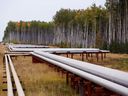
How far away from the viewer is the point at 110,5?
195 feet

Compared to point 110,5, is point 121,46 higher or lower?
lower

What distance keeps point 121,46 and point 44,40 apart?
106101 millimetres

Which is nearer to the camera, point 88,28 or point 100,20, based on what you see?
point 100,20

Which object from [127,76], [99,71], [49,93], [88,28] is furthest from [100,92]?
[88,28]

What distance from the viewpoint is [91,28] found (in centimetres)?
9156

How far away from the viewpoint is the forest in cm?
5666

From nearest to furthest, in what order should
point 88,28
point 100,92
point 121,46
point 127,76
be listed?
point 127,76, point 100,92, point 121,46, point 88,28

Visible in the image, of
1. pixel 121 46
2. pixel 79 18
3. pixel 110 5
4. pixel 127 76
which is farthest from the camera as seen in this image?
pixel 79 18

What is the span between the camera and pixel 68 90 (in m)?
11.3

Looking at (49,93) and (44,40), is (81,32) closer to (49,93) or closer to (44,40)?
(44,40)

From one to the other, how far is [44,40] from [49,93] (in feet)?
463

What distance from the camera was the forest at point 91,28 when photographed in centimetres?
5666

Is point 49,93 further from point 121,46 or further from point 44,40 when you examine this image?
point 44,40

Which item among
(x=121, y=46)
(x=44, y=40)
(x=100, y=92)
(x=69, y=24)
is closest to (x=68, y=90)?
(x=100, y=92)
